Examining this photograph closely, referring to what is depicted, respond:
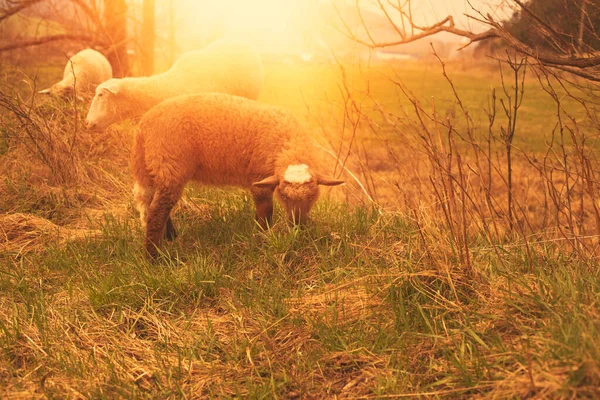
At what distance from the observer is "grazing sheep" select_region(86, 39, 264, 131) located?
17.7ft

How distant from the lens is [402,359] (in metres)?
2.48

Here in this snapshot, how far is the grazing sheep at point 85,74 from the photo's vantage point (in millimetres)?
7281

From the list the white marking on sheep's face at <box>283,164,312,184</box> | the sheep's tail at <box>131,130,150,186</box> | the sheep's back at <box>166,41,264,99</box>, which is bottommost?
the sheep's tail at <box>131,130,150,186</box>

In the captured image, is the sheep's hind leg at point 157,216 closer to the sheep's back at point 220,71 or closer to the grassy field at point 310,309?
the grassy field at point 310,309

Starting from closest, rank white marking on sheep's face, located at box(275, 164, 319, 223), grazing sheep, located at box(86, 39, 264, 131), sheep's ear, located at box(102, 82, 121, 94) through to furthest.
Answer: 1. white marking on sheep's face, located at box(275, 164, 319, 223)
2. sheep's ear, located at box(102, 82, 121, 94)
3. grazing sheep, located at box(86, 39, 264, 131)

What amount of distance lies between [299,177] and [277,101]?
6.18 metres

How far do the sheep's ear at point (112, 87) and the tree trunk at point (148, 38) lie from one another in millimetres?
3457

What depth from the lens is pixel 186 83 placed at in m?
5.82

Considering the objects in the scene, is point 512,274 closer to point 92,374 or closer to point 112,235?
point 92,374

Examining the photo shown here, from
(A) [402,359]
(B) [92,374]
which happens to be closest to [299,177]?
(A) [402,359]

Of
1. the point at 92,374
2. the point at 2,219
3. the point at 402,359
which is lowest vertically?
the point at 2,219

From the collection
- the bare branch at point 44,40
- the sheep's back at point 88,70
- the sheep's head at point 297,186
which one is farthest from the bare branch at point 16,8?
the sheep's head at point 297,186

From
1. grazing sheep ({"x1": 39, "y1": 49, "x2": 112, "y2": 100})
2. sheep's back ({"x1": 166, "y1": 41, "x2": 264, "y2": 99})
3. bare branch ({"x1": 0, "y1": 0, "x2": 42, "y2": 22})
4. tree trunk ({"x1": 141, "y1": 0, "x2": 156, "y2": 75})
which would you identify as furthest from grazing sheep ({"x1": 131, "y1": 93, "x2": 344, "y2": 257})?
bare branch ({"x1": 0, "y1": 0, "x2": 42, "y2": 22})

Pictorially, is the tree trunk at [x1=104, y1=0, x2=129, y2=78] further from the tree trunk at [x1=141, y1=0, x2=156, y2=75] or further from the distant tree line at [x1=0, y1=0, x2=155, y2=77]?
the tree trunk at [x1=141, y1=0, x2=156, y2=75]
